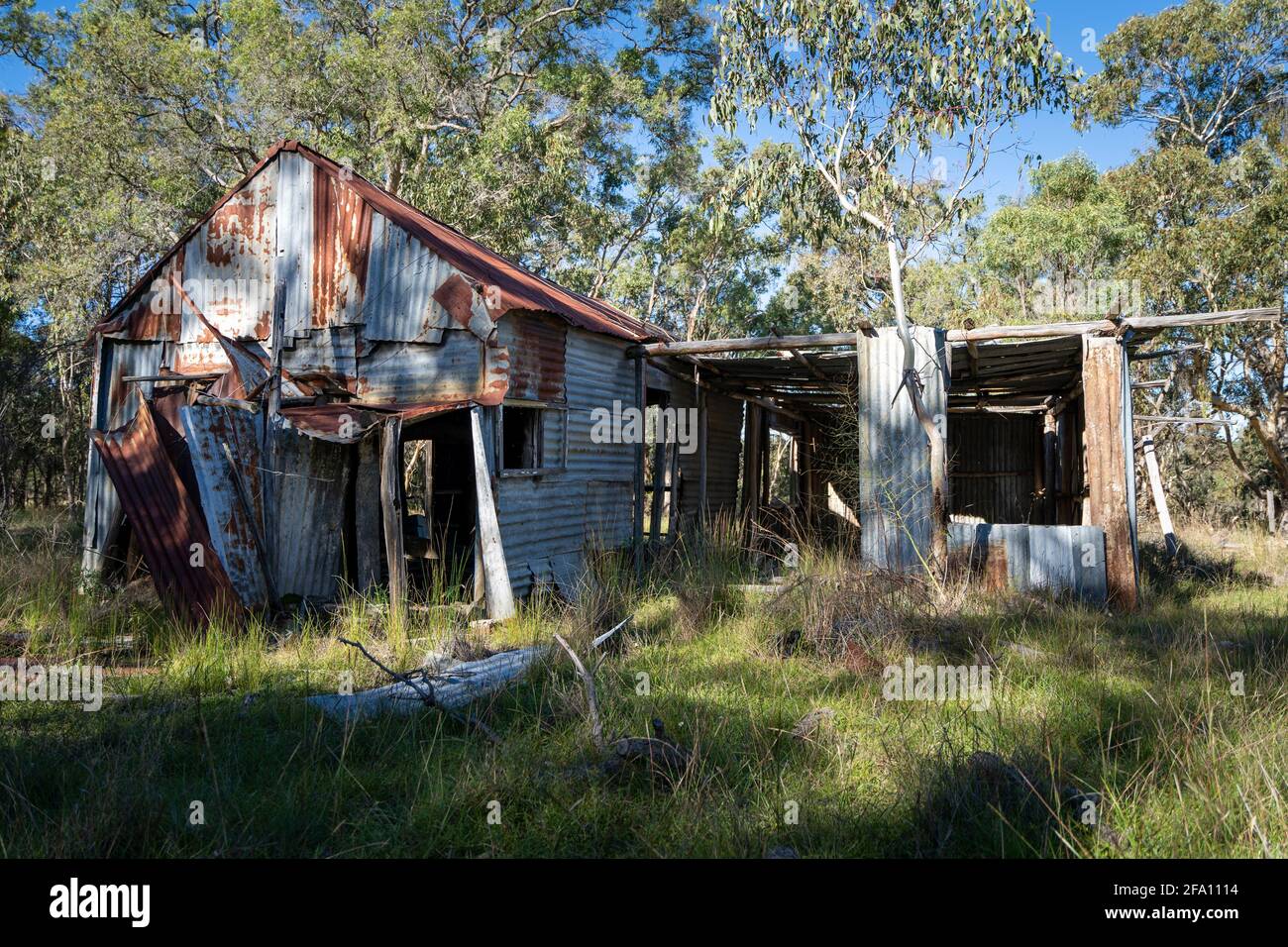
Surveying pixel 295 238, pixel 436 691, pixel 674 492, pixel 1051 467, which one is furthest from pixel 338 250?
pixel 1051 467

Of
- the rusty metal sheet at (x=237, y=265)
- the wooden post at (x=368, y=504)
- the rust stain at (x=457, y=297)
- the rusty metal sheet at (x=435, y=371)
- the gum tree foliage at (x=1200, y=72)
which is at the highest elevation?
the gum tree foliage at (x=1200, y=72)

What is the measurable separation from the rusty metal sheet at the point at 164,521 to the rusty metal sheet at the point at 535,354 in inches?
140

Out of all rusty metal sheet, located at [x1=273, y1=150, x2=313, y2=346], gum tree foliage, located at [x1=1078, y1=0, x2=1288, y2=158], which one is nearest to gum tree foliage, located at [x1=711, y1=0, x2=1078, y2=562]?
rusty metal sheet, located at [x1=273, y1=150, x2=313, y2=346]

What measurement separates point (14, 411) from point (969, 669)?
57.9ft

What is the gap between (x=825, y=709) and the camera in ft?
16.0

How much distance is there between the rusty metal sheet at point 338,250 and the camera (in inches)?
393

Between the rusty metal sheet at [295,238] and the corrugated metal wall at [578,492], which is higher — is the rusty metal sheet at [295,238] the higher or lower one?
the higher one

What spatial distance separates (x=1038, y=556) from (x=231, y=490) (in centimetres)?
843

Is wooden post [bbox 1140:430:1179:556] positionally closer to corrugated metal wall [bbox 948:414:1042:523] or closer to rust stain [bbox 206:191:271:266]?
corrugated metal wall [bbox 948:414:1042:523]

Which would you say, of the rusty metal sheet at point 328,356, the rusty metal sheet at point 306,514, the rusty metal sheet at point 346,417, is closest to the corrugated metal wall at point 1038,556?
the rusty metal sheet at point 346,417

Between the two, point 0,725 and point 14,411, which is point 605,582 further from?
point 14,411

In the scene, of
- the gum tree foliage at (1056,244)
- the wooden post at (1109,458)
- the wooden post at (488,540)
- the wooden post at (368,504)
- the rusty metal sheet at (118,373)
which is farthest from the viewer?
the gum tree foliage at (1056,244)

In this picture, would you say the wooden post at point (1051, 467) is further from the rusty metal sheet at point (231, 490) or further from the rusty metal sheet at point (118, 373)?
the rusty metal sheet at point (118, 373)

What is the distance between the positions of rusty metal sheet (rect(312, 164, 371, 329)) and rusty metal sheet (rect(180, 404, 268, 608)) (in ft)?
8.72
